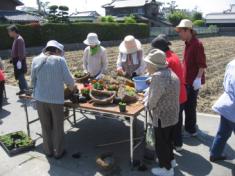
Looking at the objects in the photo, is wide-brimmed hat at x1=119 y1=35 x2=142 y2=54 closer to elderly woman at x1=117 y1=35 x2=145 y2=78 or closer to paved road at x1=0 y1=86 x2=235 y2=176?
elderly woman at x1=117 y1=35 x2=145 y2=78

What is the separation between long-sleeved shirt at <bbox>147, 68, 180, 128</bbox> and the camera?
3.46 metres

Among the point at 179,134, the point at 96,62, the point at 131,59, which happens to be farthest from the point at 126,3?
the point at 179,134

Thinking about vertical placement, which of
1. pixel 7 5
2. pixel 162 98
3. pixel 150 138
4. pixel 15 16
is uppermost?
pixel 7 5

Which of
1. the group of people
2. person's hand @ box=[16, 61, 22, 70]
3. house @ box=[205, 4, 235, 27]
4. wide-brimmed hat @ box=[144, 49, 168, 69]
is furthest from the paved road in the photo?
house @ box=[205, 4, 235, 27]

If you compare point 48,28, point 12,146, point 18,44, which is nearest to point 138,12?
point 48,28

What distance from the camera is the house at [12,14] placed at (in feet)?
84.2

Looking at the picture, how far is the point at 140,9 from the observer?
4784 centimetres

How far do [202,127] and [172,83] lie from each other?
2368 mm

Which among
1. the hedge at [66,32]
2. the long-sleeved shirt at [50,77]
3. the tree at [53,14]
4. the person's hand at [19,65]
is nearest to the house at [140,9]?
the hedge at [66,32]

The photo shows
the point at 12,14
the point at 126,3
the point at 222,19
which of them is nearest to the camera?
the point at 12,14

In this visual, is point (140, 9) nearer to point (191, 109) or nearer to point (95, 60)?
point (95, 60)

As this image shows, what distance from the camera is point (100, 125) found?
5793mm

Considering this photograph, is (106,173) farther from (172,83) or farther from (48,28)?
(48,28)

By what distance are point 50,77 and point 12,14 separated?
25329mm
